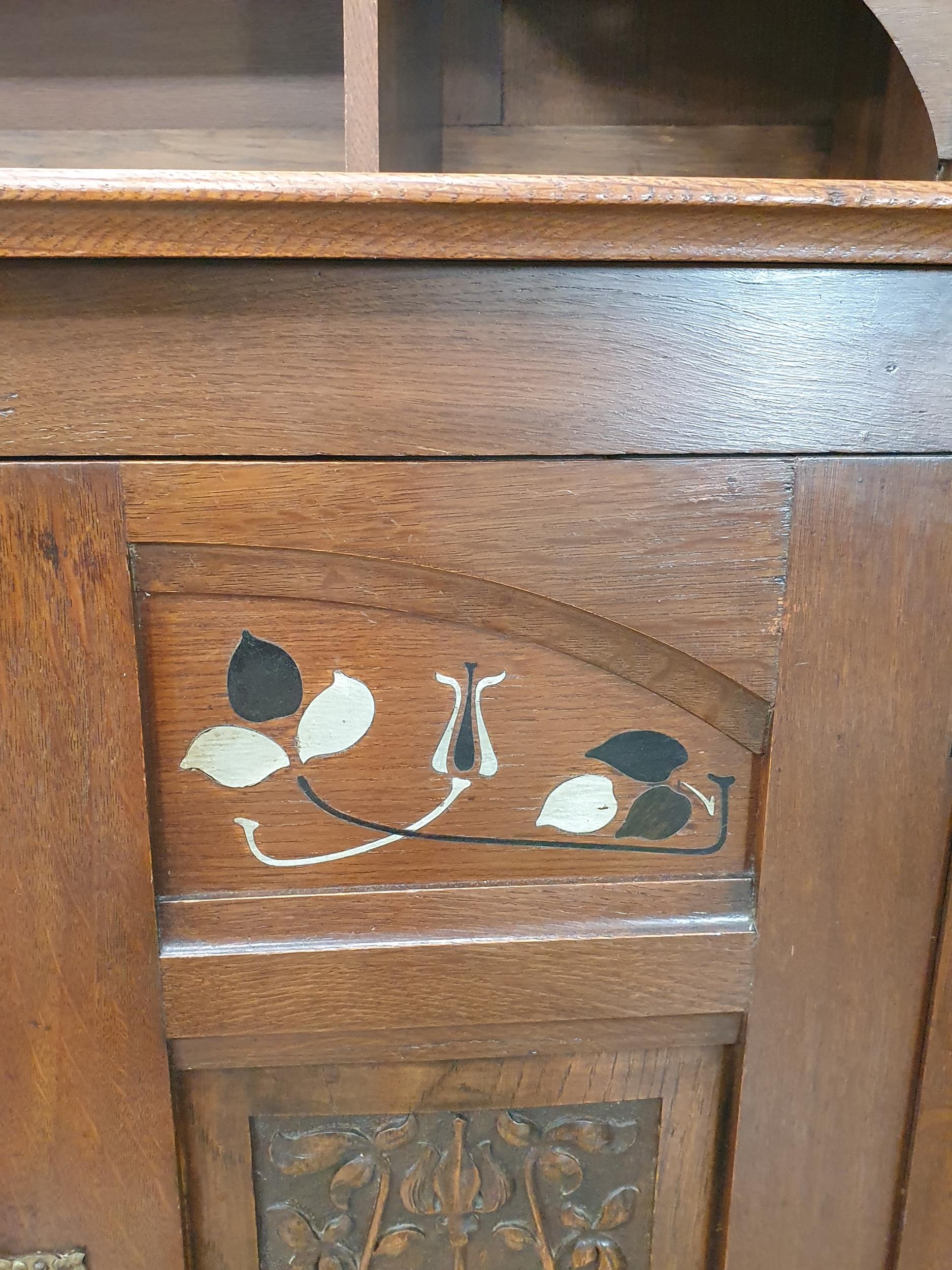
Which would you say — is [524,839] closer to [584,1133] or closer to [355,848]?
[355,848]

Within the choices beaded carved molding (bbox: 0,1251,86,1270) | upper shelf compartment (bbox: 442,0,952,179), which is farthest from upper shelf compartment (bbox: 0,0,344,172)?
beaded carved molding (bbox: 0,1251,86,1270)

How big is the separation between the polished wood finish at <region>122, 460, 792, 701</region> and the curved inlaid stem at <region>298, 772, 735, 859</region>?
3.8 inches

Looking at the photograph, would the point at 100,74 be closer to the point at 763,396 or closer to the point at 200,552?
the point at 200,552

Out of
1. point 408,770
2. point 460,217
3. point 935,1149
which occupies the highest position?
point 460,217

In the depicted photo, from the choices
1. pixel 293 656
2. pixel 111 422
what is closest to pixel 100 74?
pixel 111 422

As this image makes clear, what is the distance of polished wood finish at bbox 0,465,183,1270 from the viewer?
1.45ft

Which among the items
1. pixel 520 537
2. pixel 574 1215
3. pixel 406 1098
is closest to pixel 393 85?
pixel 520 537

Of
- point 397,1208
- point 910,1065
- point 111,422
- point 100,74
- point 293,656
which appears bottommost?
point 397,1208

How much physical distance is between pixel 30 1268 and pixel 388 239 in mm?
638

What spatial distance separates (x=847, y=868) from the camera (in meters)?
0.51

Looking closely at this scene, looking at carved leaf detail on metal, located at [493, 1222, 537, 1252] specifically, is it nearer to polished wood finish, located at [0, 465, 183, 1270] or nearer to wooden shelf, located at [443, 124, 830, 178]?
polished wood finish, located at [0, 465, 183, 1270]

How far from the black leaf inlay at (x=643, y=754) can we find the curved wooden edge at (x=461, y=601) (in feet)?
0.08

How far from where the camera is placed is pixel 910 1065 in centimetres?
54

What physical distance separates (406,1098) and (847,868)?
311 mm
